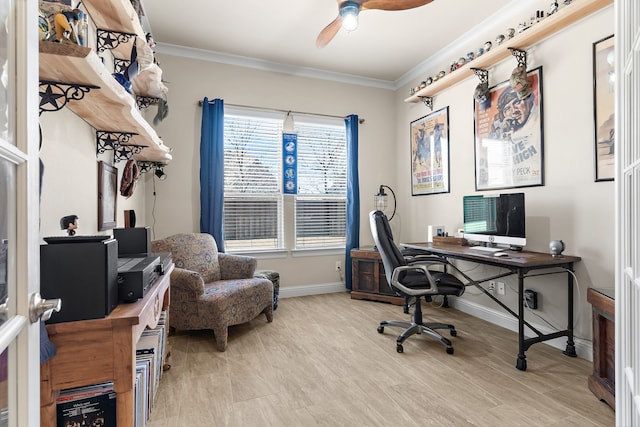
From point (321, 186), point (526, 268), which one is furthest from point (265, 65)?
point (526, 268)

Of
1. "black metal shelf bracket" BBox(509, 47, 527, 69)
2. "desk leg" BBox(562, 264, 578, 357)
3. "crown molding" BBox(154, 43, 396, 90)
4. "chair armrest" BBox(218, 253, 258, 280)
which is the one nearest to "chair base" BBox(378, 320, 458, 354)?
"desk leg" BBox(562, 264, 578, 357)

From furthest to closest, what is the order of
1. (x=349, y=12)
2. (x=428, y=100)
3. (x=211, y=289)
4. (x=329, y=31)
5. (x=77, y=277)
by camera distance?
A: 1. (x=428, y=100)
2. (x=211, y=289)
3. (x=329, y=31)
4. (x=349, y=12)
5. (x=77, y=277)

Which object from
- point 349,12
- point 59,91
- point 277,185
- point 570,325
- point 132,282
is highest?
point 349,12

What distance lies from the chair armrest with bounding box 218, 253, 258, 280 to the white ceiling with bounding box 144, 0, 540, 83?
2255mm

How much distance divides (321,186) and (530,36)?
257cm

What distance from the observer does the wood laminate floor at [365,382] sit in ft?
5.59

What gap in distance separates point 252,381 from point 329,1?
297 centimetres

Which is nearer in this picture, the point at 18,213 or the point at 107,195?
the point at 18,213

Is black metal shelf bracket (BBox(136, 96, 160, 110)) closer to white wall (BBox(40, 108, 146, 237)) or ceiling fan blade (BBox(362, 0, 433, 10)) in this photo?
white wall (BBox(40, 108, 146, 237))

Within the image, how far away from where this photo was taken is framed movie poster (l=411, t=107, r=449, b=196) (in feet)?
12.1

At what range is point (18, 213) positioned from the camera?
0.69 m

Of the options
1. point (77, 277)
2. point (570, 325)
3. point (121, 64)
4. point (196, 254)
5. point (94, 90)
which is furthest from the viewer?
point (196, 254)

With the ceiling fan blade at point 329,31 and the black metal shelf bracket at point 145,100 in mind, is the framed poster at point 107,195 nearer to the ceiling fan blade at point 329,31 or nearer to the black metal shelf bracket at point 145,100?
the black metal shelf bracket at point 145,100

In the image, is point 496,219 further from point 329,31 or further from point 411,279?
point 329,31
